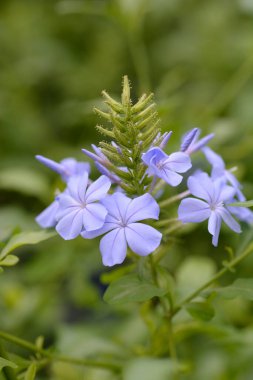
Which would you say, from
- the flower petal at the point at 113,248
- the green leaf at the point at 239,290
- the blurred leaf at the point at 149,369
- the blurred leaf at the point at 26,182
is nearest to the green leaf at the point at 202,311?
the green leaf at the point at 239,290

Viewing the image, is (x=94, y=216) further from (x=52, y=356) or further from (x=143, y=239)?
(x=52, y=356)

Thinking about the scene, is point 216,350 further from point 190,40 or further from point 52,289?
point 190,40

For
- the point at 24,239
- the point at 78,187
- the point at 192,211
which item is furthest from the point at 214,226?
the point at 24,239

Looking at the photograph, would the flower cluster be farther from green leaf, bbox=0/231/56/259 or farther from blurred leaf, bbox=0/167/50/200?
blurred leaf, bbox=0/167/50/200

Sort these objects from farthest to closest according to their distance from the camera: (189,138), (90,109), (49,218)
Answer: (90,109)
(49,218)
(189,138)

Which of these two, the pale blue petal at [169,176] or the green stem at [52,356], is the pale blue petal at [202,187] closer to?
the pale blue petal at [169,176]
